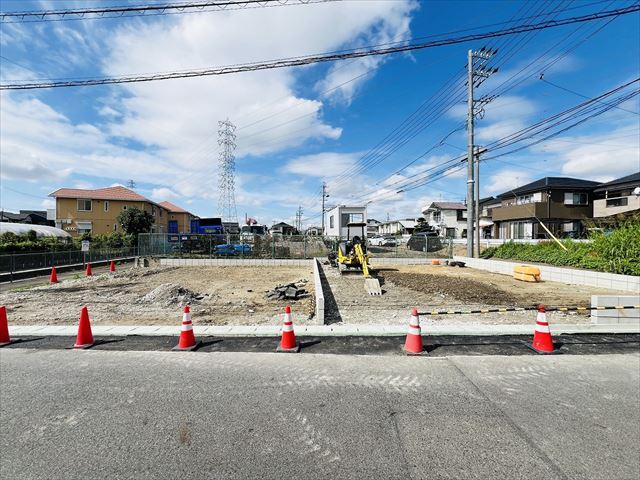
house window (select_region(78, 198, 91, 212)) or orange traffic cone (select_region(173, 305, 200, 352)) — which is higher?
house window (select_region(78, 198, 91, 212))

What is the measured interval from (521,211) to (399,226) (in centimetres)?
4429

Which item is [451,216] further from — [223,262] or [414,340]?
[414,340]

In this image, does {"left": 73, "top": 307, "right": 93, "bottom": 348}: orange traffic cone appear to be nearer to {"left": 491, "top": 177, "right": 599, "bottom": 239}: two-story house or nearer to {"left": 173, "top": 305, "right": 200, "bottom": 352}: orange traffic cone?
{"left": 173, "top": 305, "right": 200, "bottom": 352}: orange traffic cone

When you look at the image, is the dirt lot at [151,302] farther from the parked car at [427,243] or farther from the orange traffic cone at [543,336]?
the parked car at [427,243]

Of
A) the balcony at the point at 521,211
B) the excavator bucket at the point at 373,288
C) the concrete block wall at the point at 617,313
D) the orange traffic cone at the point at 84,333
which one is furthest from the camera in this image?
the balcony at the point at 521,211

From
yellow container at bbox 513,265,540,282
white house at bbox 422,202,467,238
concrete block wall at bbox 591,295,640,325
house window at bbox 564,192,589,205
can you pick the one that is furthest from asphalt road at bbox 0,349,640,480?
white house at bbox 422,202,467,238

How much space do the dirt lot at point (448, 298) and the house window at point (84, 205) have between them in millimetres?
Result: 40077

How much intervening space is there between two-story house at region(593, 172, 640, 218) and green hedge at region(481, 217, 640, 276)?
40.6 feet

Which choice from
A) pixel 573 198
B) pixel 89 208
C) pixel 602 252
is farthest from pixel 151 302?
pixel 89 208

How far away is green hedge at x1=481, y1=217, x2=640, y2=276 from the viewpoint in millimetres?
11523

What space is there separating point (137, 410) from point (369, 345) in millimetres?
3757

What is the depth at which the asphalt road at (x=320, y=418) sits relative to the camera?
8.55 feet

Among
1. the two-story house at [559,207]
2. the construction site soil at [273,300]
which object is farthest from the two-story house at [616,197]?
the construction site soil at [273,300]

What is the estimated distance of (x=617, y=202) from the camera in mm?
26203
